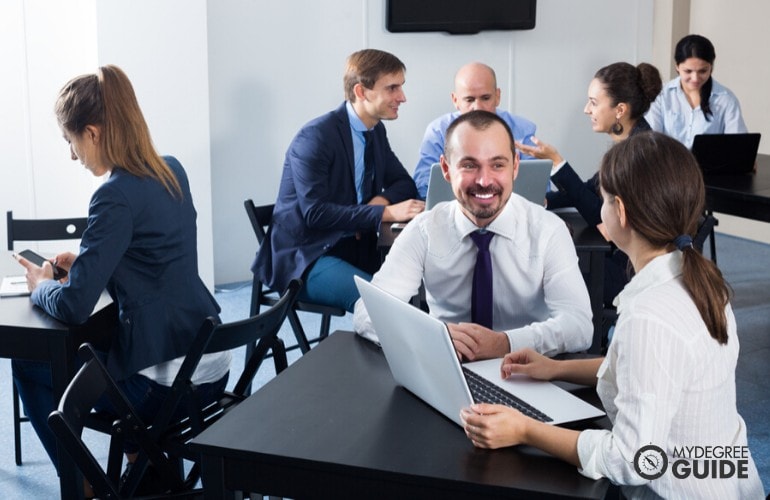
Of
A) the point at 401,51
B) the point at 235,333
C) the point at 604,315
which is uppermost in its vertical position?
the point at 401,51

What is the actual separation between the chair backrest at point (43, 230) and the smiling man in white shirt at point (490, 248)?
152 cm

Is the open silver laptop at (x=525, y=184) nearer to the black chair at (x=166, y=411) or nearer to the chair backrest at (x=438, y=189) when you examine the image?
the chair backrest at (x=438, y=189)

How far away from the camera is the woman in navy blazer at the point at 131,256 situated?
265cm

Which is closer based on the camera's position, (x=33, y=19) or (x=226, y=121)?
(x=33, y=19)

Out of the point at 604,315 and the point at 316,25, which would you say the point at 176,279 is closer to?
the point at 604,315

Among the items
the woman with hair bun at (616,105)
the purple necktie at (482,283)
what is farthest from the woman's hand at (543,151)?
the purple necktie at (482,283)

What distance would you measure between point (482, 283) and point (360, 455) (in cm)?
88

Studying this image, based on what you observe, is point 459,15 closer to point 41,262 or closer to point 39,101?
point 39,101

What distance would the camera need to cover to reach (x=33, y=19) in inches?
199

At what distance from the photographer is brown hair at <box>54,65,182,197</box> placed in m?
2.73

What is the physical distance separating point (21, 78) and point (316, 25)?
1756 mm

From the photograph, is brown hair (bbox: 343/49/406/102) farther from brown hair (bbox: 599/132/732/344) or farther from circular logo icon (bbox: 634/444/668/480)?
circular logo icon (bbox: 634/444/668/480)

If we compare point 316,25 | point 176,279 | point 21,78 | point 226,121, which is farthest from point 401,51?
point 176,279

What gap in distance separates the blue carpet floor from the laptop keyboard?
1.66 metres
